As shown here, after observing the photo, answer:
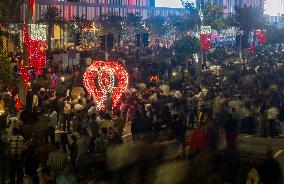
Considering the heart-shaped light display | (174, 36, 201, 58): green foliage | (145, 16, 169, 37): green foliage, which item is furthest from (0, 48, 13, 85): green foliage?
(145, 16, 169, 37): green foliage

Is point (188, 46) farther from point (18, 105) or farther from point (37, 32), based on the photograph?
point (18, 105)

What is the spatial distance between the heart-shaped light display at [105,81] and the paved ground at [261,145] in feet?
17.2

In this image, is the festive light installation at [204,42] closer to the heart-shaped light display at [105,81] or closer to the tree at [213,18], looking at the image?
the heart-shaped light display at [105,81]

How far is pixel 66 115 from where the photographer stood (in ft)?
63.8

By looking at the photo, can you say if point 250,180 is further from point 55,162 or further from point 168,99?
point 168,99

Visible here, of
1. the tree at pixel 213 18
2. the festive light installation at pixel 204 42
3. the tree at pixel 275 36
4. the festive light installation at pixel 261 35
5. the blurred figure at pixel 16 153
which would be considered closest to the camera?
the blurred figure at pixel 16 153

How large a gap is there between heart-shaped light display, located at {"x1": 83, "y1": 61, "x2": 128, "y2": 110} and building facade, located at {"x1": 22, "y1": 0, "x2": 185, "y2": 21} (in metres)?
52.3

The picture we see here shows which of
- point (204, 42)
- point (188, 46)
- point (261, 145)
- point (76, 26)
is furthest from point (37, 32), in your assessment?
point (76, 26)

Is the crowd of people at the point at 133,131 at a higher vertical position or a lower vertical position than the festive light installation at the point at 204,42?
lower

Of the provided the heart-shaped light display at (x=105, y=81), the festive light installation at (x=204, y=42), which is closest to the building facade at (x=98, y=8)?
the festive light installation at (x=204, y=42)

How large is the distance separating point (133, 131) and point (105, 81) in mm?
5845

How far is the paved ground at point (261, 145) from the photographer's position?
16844mm

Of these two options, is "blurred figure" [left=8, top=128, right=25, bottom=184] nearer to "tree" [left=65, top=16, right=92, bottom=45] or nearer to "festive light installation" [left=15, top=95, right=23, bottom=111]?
"festive light installation" [left=15, top=95, right=23, bottom=111]

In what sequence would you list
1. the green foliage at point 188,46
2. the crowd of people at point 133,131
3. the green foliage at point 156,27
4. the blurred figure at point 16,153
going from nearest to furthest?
the crowd of people at point 133,131
the blurred figure at point 16,153
the green foliage at point 188,46
the green foliage at point 156,27
